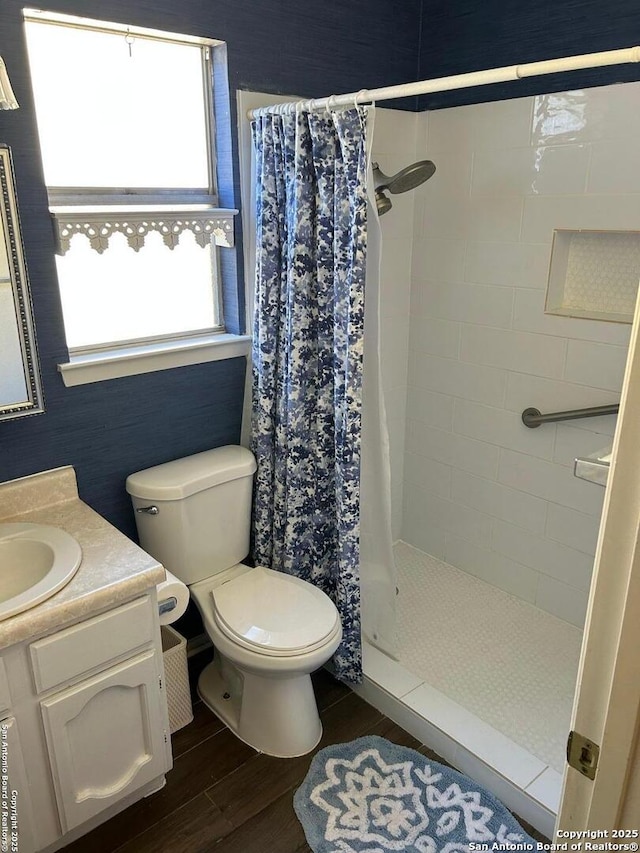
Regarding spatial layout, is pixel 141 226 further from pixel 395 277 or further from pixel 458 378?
pixel 458 378

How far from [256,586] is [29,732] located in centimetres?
79

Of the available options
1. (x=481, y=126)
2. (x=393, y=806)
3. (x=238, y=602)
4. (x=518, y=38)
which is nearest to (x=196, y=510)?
(x=238, y=602)

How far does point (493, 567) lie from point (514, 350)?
936mm

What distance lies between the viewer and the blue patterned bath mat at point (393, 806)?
1747 millimetres

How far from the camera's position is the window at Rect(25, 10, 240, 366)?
5.96 feet

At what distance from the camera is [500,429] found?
2.62 m

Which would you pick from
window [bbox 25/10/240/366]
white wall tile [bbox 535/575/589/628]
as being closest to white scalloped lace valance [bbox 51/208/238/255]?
window [bbox 25/10/240/366]

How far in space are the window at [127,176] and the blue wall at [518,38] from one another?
38.2 inches

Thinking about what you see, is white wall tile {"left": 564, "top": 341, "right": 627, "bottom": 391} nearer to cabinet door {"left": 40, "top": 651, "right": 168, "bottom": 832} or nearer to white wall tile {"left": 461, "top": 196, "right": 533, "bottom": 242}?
white wall tile {"left": 461, "top": 196, "right": 533, "bottom": 242}

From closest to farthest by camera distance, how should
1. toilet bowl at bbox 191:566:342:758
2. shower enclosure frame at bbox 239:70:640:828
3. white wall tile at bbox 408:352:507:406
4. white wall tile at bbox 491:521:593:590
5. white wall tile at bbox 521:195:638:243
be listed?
shower enclosure frame at bbox 239:70:640:828, toilet bowl at bbox 191:566:342:758, white wall tile at bbox 521:195:638:243, white wall tile at bbox 491:521:593:590, white wall tile at bbox 408:352:507:406

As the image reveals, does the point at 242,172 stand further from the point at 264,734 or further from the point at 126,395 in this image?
the point at 264,734

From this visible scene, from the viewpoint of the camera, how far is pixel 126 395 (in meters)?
2.05

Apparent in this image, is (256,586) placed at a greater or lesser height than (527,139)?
lesser

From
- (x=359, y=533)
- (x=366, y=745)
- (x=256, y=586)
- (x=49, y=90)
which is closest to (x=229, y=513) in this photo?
(x=256, y=586)
